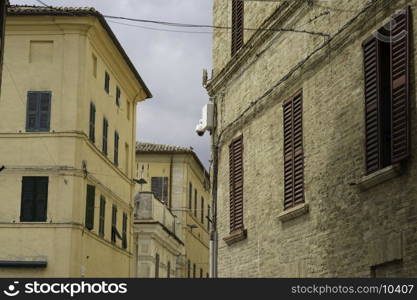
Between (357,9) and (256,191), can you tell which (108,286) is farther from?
(256,191)

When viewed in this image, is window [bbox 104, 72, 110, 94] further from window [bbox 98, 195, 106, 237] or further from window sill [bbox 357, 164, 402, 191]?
window sill [bbox 357, 164, 402, 191]

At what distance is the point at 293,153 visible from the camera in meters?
17.9

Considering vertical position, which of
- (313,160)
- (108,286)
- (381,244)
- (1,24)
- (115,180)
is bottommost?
(108,286)

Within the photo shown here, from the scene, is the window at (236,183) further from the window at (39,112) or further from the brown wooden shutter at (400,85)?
the window at (39,112)

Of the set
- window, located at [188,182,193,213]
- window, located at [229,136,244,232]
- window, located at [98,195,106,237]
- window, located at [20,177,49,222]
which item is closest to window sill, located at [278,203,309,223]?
window, located at [229,136,244,232]

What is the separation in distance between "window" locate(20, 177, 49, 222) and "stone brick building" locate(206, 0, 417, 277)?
1126cm

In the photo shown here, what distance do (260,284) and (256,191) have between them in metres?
8.50

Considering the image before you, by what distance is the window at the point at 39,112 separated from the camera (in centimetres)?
3356

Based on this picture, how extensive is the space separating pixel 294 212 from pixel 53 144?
17328 mm

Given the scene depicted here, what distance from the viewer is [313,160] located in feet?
55.5

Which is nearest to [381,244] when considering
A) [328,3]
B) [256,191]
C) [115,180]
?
[328,3]

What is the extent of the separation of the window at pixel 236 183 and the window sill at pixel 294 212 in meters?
2.63

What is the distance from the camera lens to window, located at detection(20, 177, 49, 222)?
32844 millimetres

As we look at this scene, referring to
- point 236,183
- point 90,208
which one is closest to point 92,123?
point 90,208
